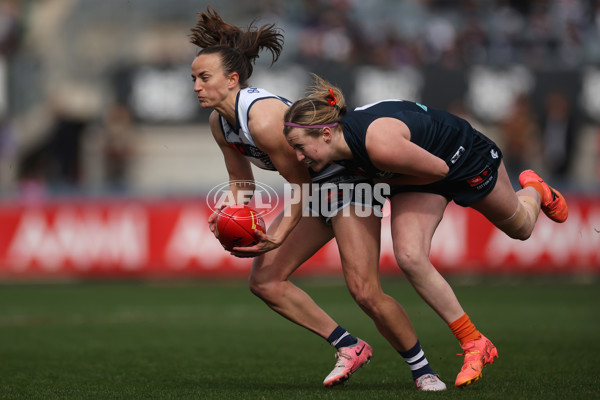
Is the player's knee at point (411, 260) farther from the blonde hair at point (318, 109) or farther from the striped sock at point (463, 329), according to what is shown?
the blonde hair at point (318, 109)

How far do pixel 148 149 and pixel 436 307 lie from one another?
39.8ft

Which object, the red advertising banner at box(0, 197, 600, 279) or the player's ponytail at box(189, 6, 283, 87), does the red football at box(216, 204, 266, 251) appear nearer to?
the player's ponytail at box(189, 6, 283, 87)

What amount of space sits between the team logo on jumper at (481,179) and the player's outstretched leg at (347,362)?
3.90 feet

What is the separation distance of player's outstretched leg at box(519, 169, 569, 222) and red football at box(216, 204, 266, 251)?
2219 millimetres

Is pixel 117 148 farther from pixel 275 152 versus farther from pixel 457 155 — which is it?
pixel 457 155

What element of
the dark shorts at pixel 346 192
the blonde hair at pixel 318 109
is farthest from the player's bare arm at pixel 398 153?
the dark shorts at pixel 346 192

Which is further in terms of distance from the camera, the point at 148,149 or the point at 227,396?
the point at 148,149

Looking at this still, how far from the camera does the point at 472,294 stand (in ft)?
40.4

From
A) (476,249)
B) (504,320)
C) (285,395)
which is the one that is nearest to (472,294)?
(476,249)

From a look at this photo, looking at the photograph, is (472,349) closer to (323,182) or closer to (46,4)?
(323,182)

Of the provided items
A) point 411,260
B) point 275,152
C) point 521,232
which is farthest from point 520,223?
point 275,152

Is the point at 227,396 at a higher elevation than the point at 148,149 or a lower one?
lower

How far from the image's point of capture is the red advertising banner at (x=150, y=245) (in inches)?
544

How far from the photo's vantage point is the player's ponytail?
18.9 ft
